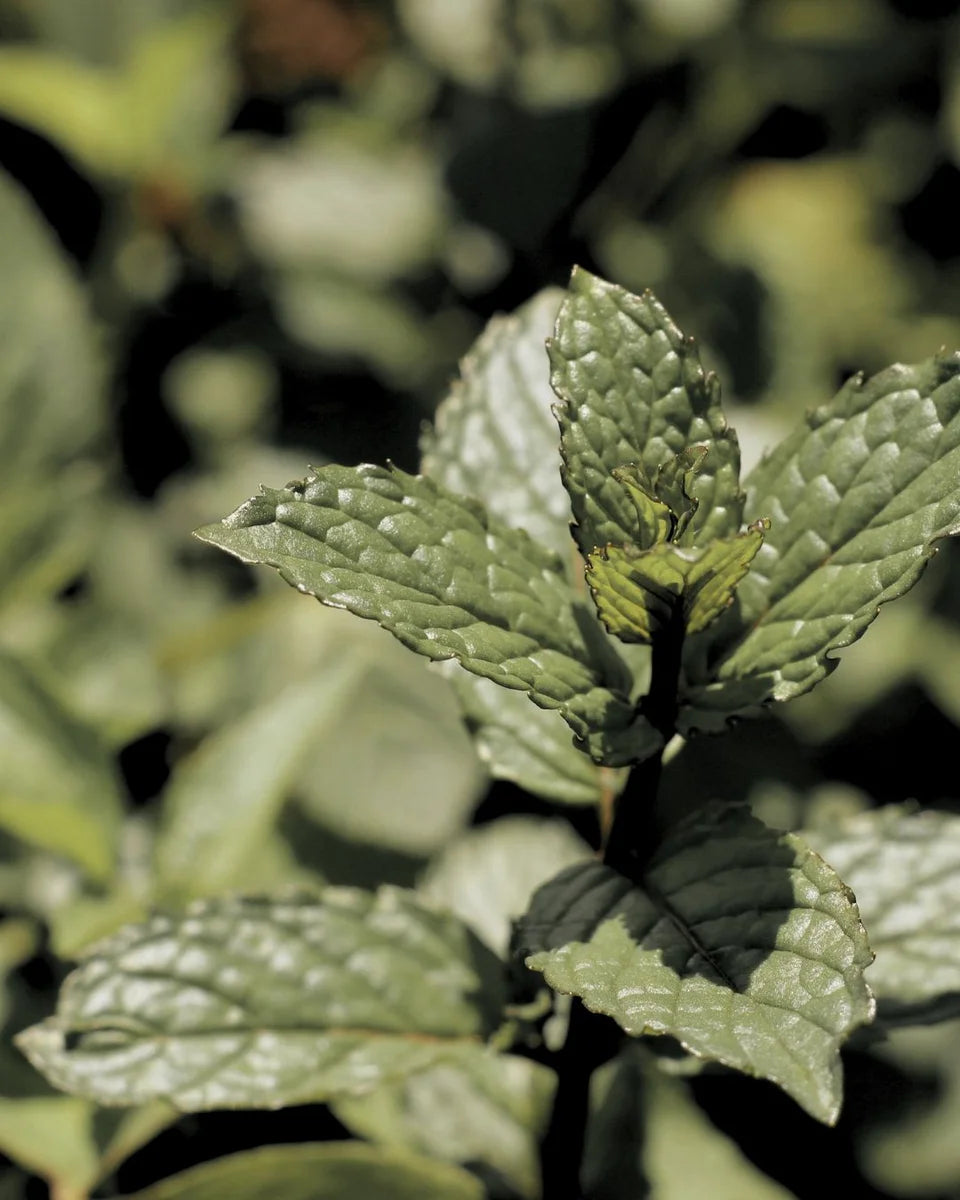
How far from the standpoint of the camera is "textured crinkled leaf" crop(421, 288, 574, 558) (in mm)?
951

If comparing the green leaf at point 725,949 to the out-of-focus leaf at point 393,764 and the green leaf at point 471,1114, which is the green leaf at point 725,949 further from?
the out-of-focus leaf at point 393,764

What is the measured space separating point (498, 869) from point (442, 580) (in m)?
0.58

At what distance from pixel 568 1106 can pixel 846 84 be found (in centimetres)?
183

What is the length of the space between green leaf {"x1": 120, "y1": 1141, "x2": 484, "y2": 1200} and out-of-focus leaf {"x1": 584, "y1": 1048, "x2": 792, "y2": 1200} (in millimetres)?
153

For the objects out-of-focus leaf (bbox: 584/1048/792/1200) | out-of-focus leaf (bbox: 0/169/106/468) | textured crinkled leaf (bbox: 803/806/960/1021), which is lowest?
out-of-focus leaf (bbox: 584/1048/792/1200)

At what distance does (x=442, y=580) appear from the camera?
735mm

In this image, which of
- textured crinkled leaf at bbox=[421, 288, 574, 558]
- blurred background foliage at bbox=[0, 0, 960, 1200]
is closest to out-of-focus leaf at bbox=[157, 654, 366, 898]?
blurred background foliage at bbox=[0, 0, 960, 1200]

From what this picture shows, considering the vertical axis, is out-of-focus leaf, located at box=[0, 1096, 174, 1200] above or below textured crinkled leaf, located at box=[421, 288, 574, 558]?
below

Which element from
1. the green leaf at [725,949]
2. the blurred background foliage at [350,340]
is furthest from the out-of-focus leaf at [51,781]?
the green leaf at [725,949]

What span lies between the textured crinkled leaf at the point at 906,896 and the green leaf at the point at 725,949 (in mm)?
183

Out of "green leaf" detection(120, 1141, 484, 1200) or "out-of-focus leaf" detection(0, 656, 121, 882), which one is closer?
"green leaf" detection(120, 1141, 484, 1200)

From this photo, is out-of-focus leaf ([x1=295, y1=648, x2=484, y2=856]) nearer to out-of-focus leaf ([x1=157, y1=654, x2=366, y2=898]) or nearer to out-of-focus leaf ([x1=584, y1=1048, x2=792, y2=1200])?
out-of-focus leaf ([x1=157, y1=654, x2=366, y2=898])

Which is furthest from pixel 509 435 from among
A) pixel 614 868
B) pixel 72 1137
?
pixel 72 1137

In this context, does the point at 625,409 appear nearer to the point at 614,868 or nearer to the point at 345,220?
the point at 614,868
